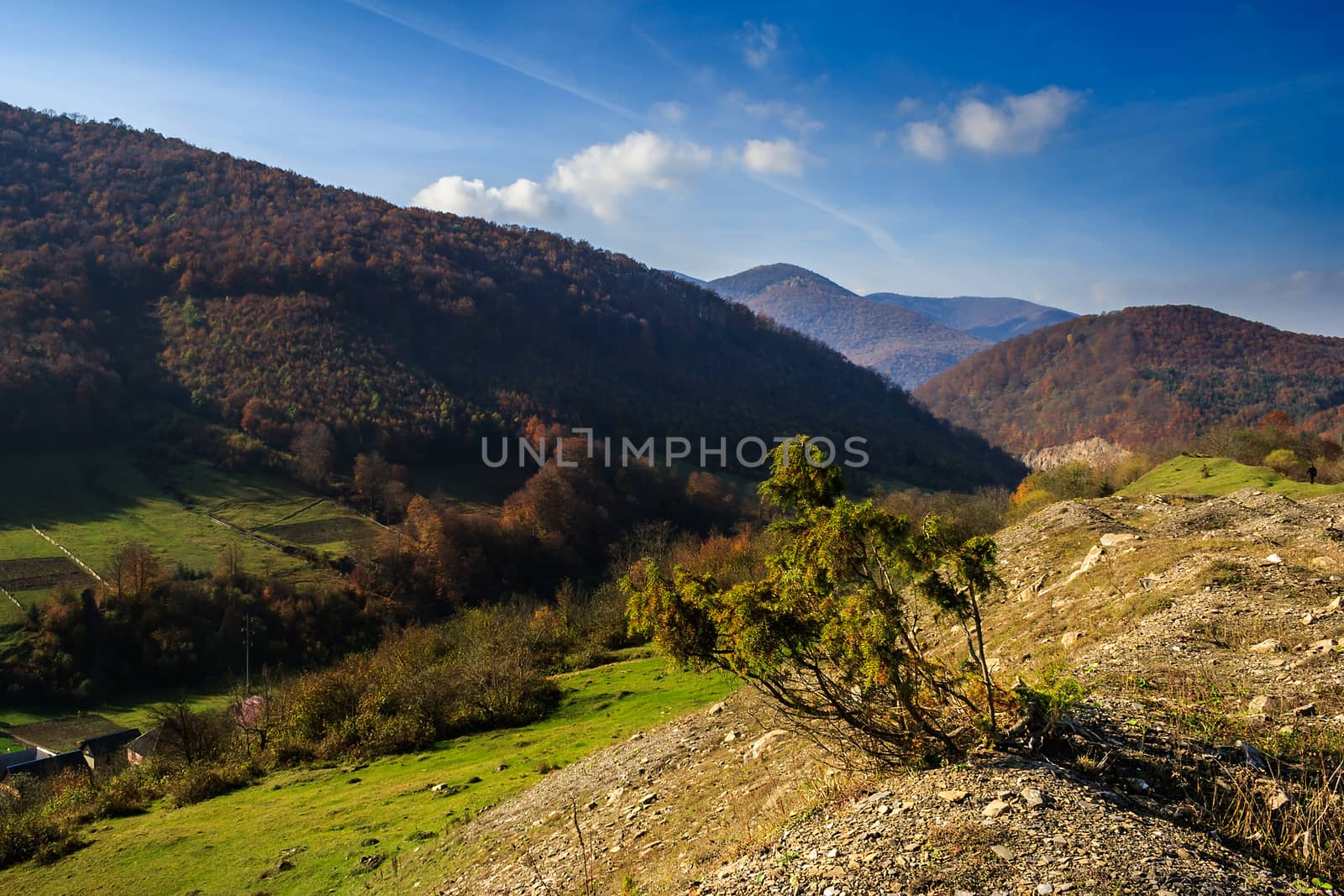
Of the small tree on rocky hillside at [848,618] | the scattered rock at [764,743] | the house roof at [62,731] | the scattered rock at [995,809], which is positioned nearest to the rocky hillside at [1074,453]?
the scattered rock at [764,743]

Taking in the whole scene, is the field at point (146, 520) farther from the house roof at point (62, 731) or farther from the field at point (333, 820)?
the field at point (333, 820)

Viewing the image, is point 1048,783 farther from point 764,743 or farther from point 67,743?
point 67,743

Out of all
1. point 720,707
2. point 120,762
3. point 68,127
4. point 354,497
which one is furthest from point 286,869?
point 68,127

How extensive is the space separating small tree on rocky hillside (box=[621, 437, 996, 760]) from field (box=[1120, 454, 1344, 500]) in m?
29.6

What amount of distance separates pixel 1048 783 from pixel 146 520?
3450 inches

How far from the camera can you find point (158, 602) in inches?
2162

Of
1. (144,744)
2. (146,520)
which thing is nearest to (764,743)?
(144,744)

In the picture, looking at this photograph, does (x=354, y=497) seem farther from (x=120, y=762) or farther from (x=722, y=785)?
(x=722, y=785)

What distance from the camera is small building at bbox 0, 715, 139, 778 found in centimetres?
3741

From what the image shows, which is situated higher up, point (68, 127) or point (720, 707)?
point (68, 127)

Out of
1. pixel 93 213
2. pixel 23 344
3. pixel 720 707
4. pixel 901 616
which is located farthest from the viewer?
pixel 93 213

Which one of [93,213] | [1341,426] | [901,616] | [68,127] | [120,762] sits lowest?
[120,762]

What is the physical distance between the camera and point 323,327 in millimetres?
126375

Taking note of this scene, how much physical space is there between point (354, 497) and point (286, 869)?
266ft
